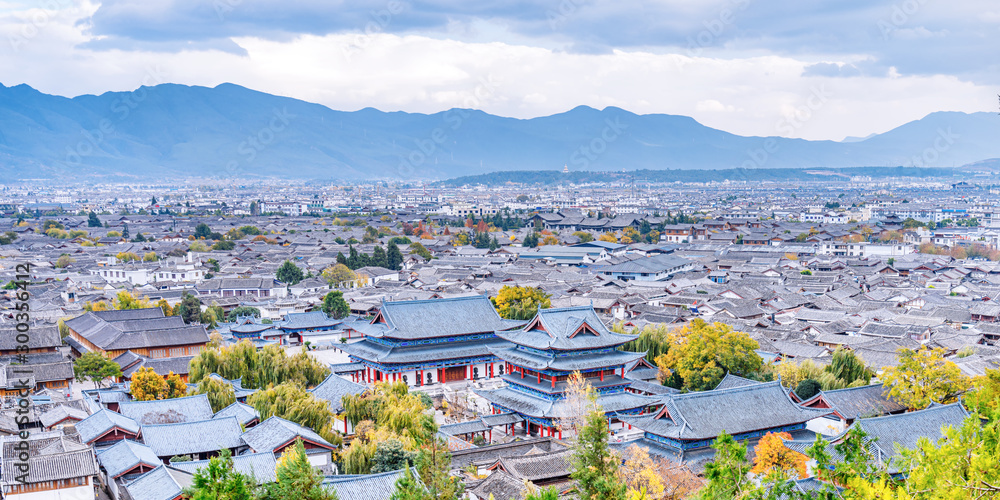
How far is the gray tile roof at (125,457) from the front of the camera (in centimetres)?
1967

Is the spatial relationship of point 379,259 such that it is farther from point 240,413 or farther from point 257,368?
point 240,413

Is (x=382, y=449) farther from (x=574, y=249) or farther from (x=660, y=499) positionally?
(x=574, y=249)

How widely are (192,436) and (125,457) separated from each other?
192cm

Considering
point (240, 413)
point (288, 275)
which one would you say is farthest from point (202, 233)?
point (240, 413)

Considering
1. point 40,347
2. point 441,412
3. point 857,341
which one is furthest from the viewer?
point 857,341

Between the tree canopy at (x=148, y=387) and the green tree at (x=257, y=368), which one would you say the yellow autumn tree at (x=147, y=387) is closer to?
the tree canopy at (x=148, y=387)

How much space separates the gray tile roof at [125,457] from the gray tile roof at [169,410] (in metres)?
2.21

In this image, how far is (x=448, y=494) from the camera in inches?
555

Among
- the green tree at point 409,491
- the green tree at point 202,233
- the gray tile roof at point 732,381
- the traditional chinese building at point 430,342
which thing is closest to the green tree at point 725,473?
the green tree at point 409,491

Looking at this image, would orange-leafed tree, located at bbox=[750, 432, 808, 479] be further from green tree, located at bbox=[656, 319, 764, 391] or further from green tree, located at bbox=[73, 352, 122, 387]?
green tree, located at bbox=[73, 352, 122, 387]

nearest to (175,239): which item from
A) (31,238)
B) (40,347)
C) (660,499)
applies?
(31,238)

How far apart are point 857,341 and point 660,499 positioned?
22.0 metres

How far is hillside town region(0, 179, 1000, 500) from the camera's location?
18.3 metres

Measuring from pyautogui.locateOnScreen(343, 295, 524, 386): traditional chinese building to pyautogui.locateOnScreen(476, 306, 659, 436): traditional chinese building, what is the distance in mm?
3937
